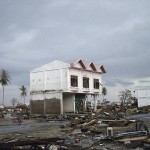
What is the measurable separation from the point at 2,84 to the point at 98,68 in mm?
30832

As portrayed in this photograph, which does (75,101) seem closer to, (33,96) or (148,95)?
(33,96)

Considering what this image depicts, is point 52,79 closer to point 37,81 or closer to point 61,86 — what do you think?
point 61,86

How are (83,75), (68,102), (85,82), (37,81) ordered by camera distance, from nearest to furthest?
1. (37,81)
2. (68,102)
3. (83,75)
4. (85,82)

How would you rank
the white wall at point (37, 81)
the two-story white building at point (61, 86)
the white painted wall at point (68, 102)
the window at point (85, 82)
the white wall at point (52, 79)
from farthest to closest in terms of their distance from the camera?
the window at point (85, 82)
the white painted wall at point (68, 102)
the white wall at point (37, 81)
the white wall at point (52, 79)
the two-story white building at point (61, 86)

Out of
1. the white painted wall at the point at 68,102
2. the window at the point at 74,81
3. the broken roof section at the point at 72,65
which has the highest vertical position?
the broken roof section at the point at 72,65

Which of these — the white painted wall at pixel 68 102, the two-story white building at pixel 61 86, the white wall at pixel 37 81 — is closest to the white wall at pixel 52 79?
the two-story white building at pixel 61 86

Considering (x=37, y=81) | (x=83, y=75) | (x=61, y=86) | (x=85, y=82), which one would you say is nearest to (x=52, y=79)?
(x=61, y=86)

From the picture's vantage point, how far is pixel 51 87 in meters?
52.8

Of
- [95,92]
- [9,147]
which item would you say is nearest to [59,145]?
[9,147]

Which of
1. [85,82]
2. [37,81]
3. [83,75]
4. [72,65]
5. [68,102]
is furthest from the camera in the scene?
[85,82]

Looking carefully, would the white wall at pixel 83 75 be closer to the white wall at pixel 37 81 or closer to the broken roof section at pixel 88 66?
the broken roof section at pixel 88 66

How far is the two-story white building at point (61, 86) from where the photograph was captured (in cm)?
5144

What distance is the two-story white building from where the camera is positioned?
5144 cm

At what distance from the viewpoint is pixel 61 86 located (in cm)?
5134
